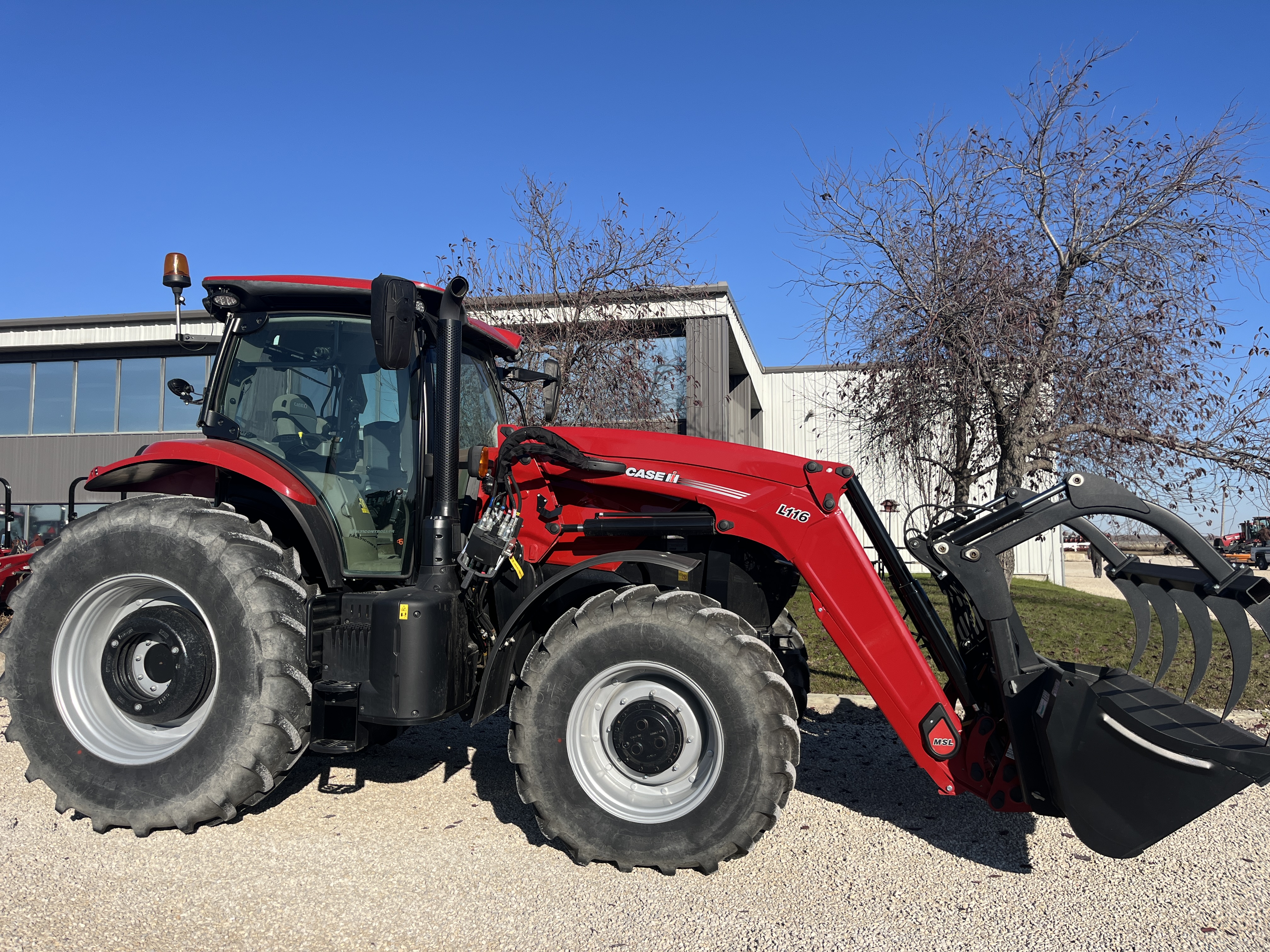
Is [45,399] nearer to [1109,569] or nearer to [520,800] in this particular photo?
[520,800]

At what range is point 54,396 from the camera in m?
22.2

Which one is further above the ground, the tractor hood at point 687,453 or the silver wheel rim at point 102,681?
the tractor hood at point 687,453

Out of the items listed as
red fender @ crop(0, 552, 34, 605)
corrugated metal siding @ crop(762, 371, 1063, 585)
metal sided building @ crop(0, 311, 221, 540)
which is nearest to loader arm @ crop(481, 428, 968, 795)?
red fender @ crop(0, 552, 34, 605)

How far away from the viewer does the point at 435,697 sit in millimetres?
3898

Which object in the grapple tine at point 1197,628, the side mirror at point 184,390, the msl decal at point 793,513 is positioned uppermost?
the side mirror at point 184,390

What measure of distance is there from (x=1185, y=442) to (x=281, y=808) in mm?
8814

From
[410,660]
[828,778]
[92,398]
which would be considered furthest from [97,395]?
[828,778]

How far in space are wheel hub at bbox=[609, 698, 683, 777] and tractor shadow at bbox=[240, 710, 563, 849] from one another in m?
0.55

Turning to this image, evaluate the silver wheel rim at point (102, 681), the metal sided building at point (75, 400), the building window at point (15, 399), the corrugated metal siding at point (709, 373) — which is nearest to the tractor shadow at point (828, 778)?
the silver wheel rim at point (102, 681)

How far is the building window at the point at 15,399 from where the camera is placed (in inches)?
878

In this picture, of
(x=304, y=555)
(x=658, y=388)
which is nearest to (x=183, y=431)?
(x=658, y=388)

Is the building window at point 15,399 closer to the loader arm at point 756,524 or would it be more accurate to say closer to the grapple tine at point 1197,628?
the loader arm at point 756,524

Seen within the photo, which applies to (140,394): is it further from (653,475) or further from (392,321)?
(653,475)

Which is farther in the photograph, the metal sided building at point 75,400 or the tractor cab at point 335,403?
the metal sided building at point 75,400
